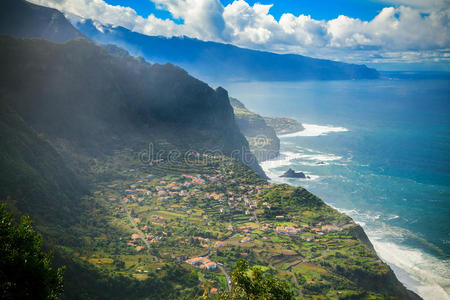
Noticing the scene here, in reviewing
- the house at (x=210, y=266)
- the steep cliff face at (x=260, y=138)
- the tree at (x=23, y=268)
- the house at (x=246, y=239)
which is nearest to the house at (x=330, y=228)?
the house at (x=246, y=239)

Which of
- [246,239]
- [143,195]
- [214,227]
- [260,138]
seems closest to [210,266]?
[246,239]

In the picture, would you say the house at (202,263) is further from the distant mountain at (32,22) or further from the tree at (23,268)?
the distant mountain at (32,22)

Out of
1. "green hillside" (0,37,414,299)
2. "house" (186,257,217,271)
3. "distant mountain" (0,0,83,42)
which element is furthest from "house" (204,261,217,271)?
"distant mountain" (0,0,83,42)

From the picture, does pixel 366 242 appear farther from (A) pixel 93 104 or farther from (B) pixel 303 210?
(A) pixel 93 104

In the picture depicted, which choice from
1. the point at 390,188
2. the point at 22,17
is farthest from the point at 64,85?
the point at 390,188

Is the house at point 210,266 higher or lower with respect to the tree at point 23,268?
lower

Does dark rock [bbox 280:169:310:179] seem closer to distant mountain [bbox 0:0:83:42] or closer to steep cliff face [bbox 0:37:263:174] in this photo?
steep cliff face [bbox 0:37:263:174]
